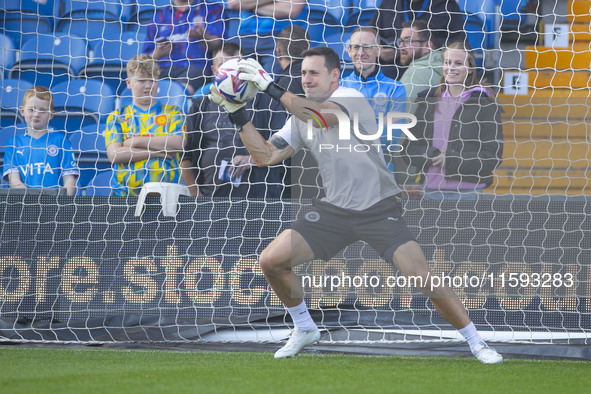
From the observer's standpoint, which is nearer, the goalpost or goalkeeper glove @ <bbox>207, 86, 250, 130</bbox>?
goalkeeper glove @ <bbox>207, 86, 250, 130</bbox>

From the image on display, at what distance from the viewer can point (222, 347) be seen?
5324mm

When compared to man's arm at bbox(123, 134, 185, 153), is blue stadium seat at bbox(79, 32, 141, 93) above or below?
above

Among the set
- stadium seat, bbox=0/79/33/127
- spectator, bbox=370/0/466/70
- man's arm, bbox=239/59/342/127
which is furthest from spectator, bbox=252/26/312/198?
stadium seat, bbox=0/79/33/127

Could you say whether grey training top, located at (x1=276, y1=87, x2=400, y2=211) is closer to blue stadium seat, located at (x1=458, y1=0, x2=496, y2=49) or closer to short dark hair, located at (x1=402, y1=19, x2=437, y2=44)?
short dark hair, located at (x1=402, y1=19, x2=437, y2=44)

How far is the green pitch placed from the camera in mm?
3676

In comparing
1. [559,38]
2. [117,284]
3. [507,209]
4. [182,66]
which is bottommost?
[117,284]

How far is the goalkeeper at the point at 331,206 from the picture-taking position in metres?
4.62

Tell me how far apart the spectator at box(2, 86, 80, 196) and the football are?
2.15m

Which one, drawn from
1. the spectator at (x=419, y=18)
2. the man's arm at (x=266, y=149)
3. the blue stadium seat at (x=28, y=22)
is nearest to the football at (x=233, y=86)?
the man's arm at (x=266, y=149)

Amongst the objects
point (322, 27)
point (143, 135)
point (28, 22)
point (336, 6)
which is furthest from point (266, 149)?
point (28, 22)

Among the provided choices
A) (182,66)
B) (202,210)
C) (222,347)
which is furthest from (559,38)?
(222,347)

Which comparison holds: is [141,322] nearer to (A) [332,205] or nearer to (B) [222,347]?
(B) [222,347]

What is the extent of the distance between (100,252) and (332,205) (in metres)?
1.84

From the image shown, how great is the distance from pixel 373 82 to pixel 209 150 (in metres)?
1.40
